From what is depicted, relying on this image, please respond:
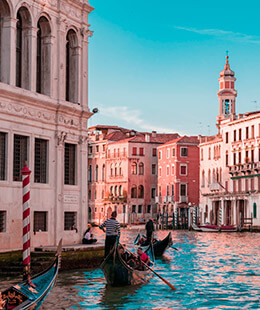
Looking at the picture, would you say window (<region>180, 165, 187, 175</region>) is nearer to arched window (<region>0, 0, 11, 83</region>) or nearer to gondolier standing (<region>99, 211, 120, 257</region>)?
arched window (<region>0, 0, 11, 83</region>)

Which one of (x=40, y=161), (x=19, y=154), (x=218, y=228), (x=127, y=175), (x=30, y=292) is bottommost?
(x=218, y=228)

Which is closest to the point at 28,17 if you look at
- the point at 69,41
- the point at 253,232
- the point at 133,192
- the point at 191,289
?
the point at 69,41

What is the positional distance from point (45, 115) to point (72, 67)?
225 cm

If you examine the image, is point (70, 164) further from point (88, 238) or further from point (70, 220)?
point (88, 238)

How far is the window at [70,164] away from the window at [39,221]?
4.91 ft

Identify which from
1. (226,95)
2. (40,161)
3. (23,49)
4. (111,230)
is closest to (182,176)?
(226,95)

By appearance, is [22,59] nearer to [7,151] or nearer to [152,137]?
[7,151]

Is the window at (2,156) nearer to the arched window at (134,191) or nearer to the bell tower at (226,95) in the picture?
the bell tower at (226,95)

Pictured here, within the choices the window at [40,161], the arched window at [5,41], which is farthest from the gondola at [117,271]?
the arched window at [5,41]

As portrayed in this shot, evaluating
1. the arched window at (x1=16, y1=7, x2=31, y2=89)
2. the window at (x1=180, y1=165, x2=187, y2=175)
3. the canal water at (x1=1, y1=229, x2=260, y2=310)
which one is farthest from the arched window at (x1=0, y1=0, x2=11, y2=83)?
the window at (x1=180, y1=165, x2=187, y2=175)

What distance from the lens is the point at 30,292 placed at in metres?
9.53

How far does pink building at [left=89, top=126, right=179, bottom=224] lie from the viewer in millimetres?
64812

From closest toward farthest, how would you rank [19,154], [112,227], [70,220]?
[112,227], [19,154], [70,220]

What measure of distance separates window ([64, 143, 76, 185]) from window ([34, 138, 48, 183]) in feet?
3.66
